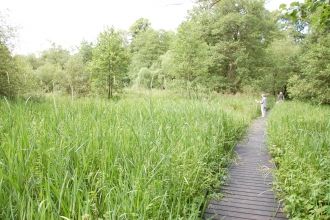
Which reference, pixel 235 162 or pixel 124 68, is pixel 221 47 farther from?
pixel 235 162

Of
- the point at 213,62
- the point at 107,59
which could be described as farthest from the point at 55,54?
the point at 213,62

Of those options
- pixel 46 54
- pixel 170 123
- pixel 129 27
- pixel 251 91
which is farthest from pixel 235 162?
pixel 129 27

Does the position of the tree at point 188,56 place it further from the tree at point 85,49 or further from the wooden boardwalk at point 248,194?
the tree at point 85,49

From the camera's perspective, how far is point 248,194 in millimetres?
3432

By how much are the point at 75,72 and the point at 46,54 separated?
2721cm

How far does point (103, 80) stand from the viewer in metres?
15.0

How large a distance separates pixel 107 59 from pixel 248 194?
13.3 meters

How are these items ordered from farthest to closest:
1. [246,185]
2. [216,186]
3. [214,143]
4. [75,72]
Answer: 1. [75,72]
2. [214,143]
3. [246,185]
4. [216,186]

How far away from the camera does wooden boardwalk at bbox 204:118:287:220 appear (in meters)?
2.89

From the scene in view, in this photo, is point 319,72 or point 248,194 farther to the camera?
point 319,72

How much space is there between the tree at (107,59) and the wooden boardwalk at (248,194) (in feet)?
37.3

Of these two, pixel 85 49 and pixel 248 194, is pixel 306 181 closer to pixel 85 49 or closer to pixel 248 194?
pixel 248 194

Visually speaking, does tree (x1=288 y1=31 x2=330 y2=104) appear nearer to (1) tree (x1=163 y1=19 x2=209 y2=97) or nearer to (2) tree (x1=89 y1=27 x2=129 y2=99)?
(1) tree (x1=163 y1=19 x2=209 y2=97)

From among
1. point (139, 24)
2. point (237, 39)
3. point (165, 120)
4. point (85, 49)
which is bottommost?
point (165, 120)
